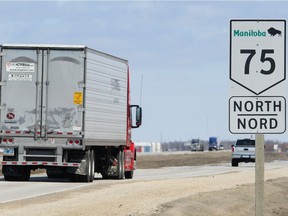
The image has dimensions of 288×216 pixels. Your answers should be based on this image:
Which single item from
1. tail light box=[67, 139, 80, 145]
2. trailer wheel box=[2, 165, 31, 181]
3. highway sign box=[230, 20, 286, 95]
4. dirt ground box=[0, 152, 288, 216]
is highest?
highway sign box=[230, 20, 286, 95]

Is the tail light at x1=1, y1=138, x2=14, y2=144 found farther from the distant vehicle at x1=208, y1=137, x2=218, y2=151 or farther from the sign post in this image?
the distant vehicle at x1=208, y1=137, x2=218, y2=151

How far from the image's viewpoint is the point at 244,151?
52594 millimetres

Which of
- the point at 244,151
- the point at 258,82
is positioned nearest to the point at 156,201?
the point at 258,82

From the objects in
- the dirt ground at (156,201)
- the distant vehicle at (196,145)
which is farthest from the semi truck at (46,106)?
the distant vehicle at (196,145)

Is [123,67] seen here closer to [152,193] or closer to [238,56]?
[152,193]

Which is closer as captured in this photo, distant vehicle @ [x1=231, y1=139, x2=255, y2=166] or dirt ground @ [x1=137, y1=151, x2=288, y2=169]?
distant vehicle @ [x1=231, y1=139, x2=255, y2=166]

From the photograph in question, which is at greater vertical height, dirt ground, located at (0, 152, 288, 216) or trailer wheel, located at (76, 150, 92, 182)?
trailer wheel, located at (76, 150, 92, 182)

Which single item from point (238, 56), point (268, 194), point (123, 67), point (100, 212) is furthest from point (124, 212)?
point (123, 67)

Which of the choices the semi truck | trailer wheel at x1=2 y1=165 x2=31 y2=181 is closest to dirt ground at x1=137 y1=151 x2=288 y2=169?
trailer wheel at x1=2 y1=165 x2=31 y2=181

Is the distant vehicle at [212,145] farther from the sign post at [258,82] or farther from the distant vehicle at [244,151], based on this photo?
the sign post at [258,82]

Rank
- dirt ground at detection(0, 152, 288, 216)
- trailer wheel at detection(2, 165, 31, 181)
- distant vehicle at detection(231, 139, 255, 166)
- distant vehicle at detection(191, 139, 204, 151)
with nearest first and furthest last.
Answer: dirt ground at detection(0, 152, 288, 216) < trailer wheel at detection(2, 165, 31, 181) < distant vehicle at detection(231, 139, 255, 166) < distant vehicle at detection(191, 139, 204, 151)

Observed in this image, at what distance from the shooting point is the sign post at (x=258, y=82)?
809 centimetres

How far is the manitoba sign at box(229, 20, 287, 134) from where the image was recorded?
809cm

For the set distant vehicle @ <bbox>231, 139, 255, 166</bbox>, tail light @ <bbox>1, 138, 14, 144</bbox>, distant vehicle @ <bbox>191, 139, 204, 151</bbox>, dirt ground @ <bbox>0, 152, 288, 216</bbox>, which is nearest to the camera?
dirt ground @ <bbox>0, 152, 288, 216</bbox>
